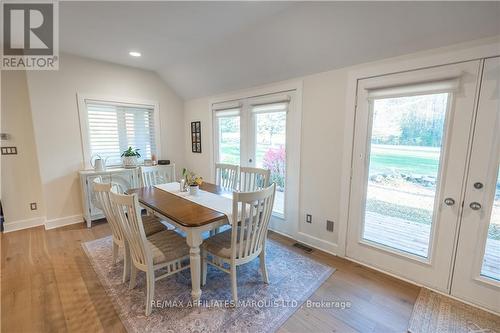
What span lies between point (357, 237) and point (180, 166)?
3.68 metres

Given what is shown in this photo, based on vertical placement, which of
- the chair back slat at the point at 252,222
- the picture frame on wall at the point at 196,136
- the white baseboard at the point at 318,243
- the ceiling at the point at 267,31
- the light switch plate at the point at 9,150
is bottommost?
the white baseboard at the point at 318,243

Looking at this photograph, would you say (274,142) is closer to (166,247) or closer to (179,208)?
(179,208)

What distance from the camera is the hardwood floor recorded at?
5.39 feet

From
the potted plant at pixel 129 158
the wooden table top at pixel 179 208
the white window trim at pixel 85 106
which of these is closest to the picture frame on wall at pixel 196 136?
the white window trim at pixel 85 106

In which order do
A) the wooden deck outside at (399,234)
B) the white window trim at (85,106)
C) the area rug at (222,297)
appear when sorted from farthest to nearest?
the white window trim at (85,106), the wooden deck outside at (399,234), the area rug at (222,297)

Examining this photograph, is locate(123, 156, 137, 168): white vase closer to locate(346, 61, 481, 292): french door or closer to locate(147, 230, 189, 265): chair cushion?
locate(147, 230, 189, 265): chair cushion

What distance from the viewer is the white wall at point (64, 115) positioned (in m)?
3.11

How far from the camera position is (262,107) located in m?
3.15

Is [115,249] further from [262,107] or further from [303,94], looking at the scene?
[303,94]

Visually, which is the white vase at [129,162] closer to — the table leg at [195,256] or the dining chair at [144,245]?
the dining chair at [144,245]

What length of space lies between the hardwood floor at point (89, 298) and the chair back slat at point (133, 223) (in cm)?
51

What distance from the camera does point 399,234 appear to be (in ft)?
7.09

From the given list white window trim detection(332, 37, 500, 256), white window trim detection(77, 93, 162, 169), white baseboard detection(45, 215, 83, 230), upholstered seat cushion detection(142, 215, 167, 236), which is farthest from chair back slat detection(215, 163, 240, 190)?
white baseboard detection(45, 215, 83, 230)

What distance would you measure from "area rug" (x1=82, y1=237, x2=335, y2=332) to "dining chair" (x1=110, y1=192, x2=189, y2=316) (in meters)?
0.15
